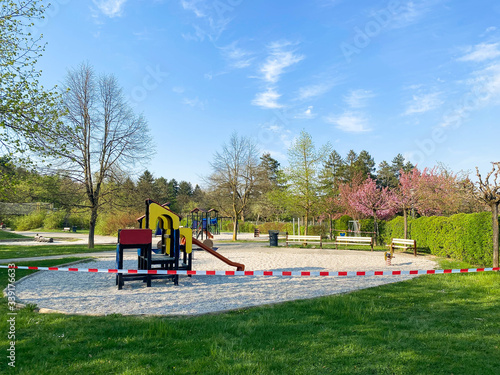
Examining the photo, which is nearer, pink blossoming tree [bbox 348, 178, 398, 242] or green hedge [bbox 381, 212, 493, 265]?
green hedge [bbox 381, 212, 493, 265]

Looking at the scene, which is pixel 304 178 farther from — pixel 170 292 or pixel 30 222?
pixel 30 222

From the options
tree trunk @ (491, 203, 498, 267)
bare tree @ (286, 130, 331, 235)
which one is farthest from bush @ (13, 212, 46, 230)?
tree trunk @ (491, 203, 498, 267)

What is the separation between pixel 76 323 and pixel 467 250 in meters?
13.3

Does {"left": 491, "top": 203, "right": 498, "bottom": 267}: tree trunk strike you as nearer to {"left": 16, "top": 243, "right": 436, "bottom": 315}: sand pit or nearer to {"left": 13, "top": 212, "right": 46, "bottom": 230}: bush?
{"left": 16, "top": 243, "right": 436, "bottom": 315}: sand pit

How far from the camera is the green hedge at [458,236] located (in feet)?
38.8

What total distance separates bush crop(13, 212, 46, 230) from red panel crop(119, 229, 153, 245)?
41108mm

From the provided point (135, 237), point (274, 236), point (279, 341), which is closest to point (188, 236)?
point (135, 237)

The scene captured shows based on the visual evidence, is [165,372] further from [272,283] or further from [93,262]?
[93,262]

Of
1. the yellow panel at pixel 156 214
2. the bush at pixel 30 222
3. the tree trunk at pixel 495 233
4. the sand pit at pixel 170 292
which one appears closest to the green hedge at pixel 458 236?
the tree trunk at pixel 495 233

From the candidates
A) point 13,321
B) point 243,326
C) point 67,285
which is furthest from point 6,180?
point 243,326

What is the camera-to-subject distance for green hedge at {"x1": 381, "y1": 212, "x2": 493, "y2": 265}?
11.8 m

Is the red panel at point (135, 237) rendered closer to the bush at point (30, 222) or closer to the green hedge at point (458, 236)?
the green hedge at point (458, 236)

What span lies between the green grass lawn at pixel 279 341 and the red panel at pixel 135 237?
→ 269cm

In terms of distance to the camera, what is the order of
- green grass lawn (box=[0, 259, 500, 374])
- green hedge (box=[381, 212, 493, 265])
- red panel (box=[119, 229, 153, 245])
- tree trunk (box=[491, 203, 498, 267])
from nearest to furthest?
green grass lawn (box=[0, 259, 500, 374]), red panel (box=[119, 229, 153, 245]), tree trunk (box=[491, 203, 498, 267]), green hedge (box=[381, 212, 493, 265])
